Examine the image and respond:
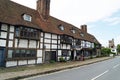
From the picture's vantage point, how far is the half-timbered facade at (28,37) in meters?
22.8

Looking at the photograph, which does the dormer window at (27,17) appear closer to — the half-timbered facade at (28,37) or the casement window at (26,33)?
the half-timbered facade at (28,37)

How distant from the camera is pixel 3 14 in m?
23.3

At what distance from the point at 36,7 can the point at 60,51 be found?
9.26m

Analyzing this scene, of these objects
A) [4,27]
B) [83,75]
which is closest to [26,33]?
[4,27]

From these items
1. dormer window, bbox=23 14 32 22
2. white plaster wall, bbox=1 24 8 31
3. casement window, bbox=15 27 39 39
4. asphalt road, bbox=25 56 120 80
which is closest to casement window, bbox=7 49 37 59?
casement window, bbox=15 27 39 39

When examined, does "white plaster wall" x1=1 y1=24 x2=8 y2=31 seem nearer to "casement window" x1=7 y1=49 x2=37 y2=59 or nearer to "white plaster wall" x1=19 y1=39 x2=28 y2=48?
"casement window" x1=7 y1=49 x2=37 y2=59

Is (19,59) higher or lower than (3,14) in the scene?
lower

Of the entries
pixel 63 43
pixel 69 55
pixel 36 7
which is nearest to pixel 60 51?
pixel 63 43

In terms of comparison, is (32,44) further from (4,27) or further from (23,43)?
(4,27)

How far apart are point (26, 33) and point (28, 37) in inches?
26.7

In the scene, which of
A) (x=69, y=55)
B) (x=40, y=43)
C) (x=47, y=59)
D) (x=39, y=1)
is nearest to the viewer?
(x=40, y=43)

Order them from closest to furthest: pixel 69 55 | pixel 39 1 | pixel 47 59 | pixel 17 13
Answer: pixel 17 13
pixel 47 59
pixel 39 1
pixel 69 55

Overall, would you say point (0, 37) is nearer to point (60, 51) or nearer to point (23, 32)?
point (23, 32)

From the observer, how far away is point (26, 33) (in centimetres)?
2523
